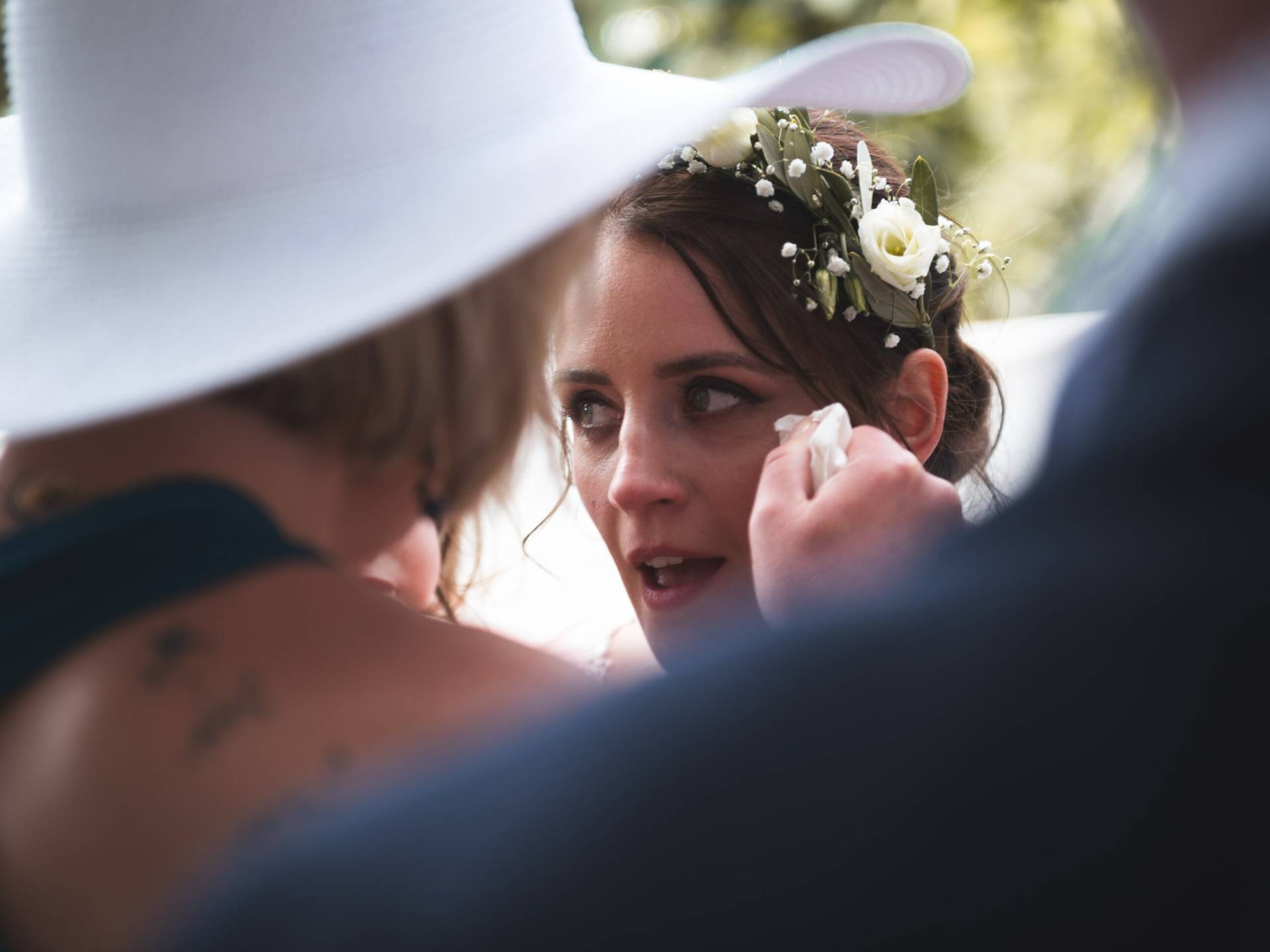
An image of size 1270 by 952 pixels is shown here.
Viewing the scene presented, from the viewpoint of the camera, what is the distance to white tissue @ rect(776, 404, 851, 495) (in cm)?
148

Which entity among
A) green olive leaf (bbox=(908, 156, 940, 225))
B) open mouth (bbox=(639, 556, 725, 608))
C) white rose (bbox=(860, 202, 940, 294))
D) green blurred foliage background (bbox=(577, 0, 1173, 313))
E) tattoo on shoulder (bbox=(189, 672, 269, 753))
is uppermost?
green blurred foliage background (bbox=(577, 0, 1173, 313))

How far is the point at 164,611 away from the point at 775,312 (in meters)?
1.27

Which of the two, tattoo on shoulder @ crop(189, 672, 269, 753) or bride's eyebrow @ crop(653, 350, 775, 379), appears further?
bride's eyebrow @ crop(653, 350, 775, 379)

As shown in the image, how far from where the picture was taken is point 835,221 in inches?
81.9

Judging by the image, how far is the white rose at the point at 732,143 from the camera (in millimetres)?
2047

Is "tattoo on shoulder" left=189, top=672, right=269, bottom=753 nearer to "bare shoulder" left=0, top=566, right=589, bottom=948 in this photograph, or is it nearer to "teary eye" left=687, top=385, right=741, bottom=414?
"bare shoulder" left=0, top=566, right=589, bottom=948

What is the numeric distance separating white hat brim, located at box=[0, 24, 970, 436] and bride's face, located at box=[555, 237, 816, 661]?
76cm

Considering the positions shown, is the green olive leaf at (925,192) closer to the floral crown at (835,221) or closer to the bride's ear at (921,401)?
the floral crown at (835,221)

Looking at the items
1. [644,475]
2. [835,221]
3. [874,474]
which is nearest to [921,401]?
[835,221]

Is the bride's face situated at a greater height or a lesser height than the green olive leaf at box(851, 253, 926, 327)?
lesser

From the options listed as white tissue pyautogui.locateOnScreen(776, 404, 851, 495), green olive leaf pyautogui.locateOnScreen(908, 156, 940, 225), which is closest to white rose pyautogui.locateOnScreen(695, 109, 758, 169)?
green olive leaf pyautogui.locateOnScreen(908, 156, 940, 225)

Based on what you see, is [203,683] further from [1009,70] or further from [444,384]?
[1009,70]

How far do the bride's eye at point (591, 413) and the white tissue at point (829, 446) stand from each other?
53 cm

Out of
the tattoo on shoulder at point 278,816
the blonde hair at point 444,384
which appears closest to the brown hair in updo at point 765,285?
the blonde hair at point 444,384
